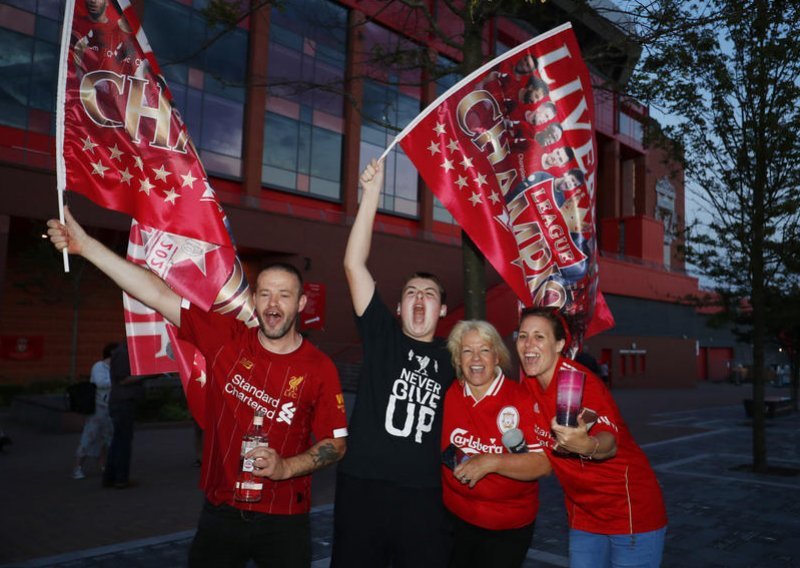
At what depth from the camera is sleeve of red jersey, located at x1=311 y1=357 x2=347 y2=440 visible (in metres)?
3.34

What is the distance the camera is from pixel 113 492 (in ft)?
27.1

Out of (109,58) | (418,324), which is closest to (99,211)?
(109,58)

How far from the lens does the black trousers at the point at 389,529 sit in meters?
3.25

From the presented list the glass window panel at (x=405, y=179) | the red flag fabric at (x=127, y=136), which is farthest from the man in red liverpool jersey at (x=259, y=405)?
the glass window panel at (x=405, y=179)

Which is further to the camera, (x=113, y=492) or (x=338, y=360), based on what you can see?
(x=338, y=360)

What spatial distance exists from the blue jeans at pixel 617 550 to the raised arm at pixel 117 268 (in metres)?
2.57

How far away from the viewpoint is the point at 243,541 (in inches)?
124

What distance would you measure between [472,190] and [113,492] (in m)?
6.56

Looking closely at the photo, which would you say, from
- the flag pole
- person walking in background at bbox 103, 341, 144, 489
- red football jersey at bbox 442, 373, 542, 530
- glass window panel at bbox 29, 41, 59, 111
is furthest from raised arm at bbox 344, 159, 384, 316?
glass window panel at bbox 29, 41, 59, 111

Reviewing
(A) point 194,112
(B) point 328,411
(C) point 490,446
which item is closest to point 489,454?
(C) point 490,446

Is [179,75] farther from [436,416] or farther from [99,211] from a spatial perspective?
[436,416]

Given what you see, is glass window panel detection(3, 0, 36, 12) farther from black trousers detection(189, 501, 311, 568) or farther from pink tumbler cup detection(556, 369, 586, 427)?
pink tumbler cup detection(556, 369, 586, 427)

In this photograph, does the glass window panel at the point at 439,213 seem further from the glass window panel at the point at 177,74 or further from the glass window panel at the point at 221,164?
the glass window panel at the point at 177,74

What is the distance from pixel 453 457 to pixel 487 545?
56cm
